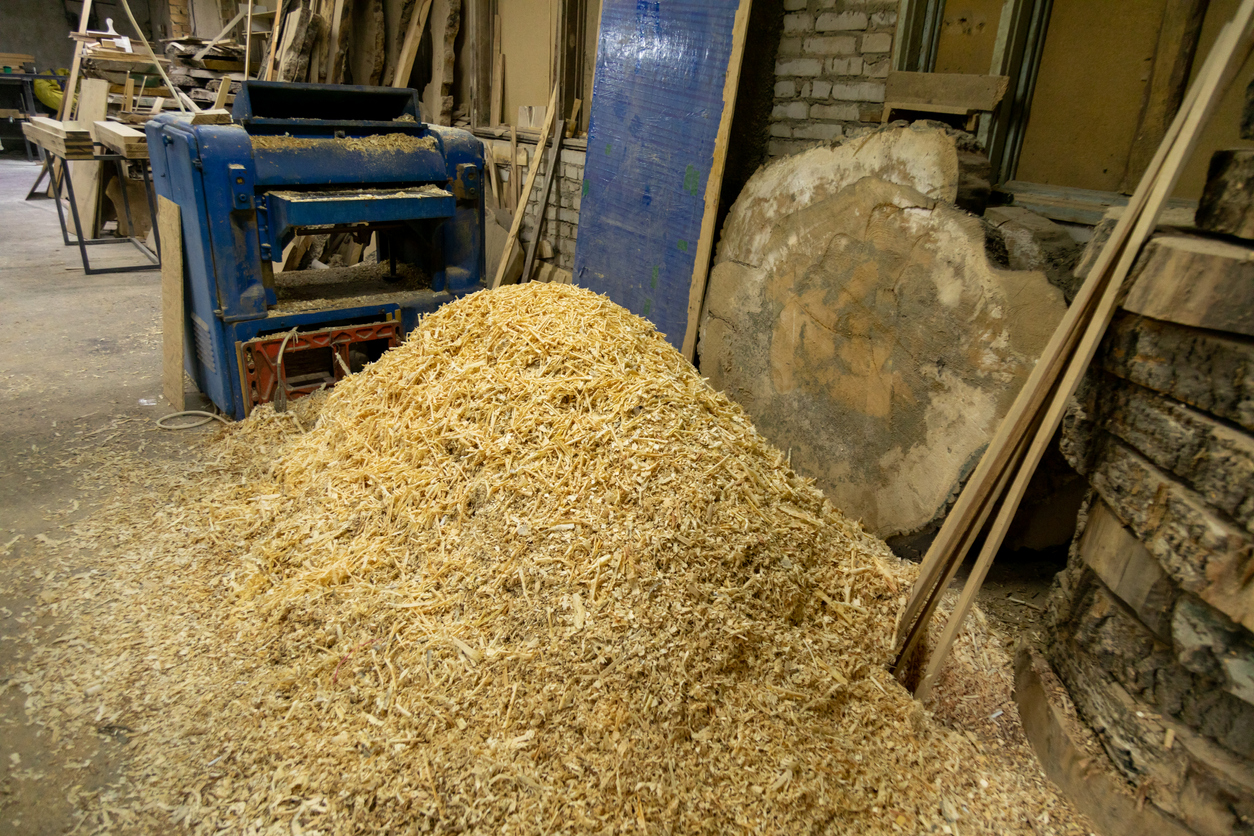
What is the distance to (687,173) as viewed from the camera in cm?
393

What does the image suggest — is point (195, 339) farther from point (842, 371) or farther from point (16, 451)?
point (842, 371)

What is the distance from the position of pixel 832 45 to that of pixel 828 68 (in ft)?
0.34

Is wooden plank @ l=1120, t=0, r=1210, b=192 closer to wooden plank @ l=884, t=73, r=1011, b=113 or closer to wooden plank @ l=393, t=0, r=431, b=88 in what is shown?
wooden plank @ l=884, t=73, r=1011, b=113

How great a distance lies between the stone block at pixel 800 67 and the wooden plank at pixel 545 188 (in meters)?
2.39

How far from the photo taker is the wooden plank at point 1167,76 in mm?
2574

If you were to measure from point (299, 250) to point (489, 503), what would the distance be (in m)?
5.35

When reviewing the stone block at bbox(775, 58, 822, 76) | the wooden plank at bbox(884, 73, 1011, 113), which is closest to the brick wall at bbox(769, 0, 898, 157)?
the stone block at bbox(775, 58, 822, 76)

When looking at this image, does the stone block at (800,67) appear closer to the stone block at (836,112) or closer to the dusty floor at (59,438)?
the stone block at (836,112)

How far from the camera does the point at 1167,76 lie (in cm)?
266

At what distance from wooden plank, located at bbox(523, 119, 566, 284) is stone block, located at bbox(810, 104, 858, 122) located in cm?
264

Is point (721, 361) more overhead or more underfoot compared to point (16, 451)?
more overhead

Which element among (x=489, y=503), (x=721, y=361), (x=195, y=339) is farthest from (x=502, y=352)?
(x=195, y=339)

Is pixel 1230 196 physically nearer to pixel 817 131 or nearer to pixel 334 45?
pixel 817 131

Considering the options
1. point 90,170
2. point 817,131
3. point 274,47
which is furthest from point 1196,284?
point 90,170
